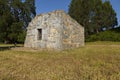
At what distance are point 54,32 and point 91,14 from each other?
28.9 m

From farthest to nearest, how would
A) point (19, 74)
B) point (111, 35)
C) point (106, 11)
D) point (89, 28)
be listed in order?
point (106, 11)
point (89, 28)
point (111, 35)
point (19, 74)

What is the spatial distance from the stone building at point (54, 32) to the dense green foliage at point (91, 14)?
909 inches

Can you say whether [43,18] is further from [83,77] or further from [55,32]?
[83,77]

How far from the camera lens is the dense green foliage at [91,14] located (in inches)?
1743

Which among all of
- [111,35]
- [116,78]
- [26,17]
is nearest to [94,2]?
[111,35]

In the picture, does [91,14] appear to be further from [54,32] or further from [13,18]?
[54,32]

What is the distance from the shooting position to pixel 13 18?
31938mm

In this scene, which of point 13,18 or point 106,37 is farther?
point 106,37

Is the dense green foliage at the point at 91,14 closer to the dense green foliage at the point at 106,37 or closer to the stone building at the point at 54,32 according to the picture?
the dense green foliage at the point at 106,37

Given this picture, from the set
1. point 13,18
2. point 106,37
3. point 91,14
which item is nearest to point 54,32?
point 13,18

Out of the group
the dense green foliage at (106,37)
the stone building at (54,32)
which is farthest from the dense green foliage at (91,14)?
the stone building at (54,32)

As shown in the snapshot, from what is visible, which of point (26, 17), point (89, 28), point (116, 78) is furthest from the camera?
point (89, 28)

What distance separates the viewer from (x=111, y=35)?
1618 inches

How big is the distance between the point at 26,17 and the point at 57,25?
1554 cm
